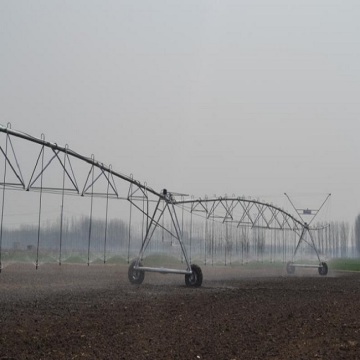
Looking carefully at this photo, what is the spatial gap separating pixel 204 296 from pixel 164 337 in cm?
902

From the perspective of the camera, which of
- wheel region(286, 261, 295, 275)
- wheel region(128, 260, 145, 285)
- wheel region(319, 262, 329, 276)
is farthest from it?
wheel region(286, 261, 295, 275)

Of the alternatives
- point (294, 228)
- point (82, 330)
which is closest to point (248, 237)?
point (294, 228)

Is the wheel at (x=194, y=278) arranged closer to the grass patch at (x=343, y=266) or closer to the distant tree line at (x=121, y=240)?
the distant tree line at (x=121, y=240)

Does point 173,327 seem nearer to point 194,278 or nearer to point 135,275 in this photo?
point 194,278

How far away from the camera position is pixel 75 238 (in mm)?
43969

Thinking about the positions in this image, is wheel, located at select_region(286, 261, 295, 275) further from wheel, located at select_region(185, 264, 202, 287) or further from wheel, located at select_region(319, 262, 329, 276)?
wheel, located at select_region(185, 264, 202, 287)

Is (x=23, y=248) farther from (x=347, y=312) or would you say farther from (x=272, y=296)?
(x=347, y=312)

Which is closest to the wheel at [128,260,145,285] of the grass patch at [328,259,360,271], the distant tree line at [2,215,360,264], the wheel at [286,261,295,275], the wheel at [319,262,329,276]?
the distant tree line at [2,215,360,264]

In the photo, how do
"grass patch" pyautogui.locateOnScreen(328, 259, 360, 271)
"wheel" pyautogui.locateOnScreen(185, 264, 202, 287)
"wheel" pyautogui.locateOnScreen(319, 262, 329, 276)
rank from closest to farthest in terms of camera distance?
1. "wheel" pyautogui.locateOnScreen(185, 264, 202, 287)
2. "wheel" pyautogui.locateOnScreen(319, 262, 329, 276)
3. "grass patch" pyautogui.locateOnScreen(328, 259, 360, 271)

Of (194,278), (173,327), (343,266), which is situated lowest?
(173,327)

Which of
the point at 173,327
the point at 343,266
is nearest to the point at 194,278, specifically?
the point at 173,327

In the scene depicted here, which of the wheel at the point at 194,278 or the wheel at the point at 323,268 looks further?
the wheel at the point at 323,268

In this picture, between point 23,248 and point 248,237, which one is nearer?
point 23,248

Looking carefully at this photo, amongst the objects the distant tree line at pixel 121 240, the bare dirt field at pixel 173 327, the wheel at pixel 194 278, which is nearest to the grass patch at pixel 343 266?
the distant tree line at pixel 121 240
